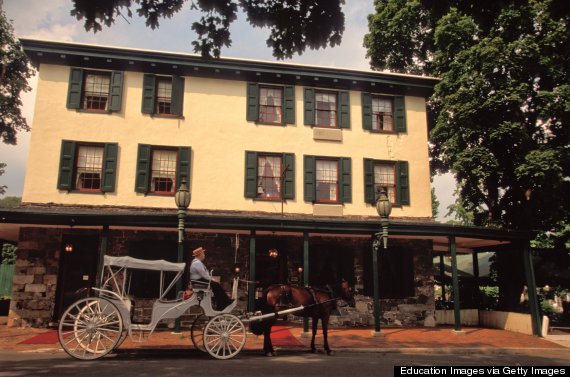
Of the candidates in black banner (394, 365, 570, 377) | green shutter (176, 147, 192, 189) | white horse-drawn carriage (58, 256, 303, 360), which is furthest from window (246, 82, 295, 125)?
black banner (394, 365, 570, 377)

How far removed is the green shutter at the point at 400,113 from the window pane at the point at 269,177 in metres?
5.16

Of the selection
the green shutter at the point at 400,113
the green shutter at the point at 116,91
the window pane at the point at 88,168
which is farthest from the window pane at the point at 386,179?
the window pane at the point at 88,168

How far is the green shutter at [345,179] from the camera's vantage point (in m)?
16.3

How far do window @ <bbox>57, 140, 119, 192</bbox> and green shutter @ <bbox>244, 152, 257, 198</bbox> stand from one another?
456 centimetres

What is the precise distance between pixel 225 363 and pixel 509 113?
1401 centimetres

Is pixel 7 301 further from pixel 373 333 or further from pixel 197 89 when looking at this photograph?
pixel 373 333

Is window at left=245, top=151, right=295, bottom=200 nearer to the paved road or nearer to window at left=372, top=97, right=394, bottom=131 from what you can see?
window at left=372, top=97, right=394, bottom=131

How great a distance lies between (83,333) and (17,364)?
1.13 m

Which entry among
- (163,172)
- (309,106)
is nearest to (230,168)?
(163,172)

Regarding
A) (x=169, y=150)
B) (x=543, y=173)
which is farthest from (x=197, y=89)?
(x=543, y=173)

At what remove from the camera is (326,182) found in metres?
16.5

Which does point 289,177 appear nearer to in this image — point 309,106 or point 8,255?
point 309,106

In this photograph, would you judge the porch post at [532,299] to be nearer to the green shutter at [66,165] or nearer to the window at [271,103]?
the window at [271,103]

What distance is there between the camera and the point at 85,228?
1445 cm
